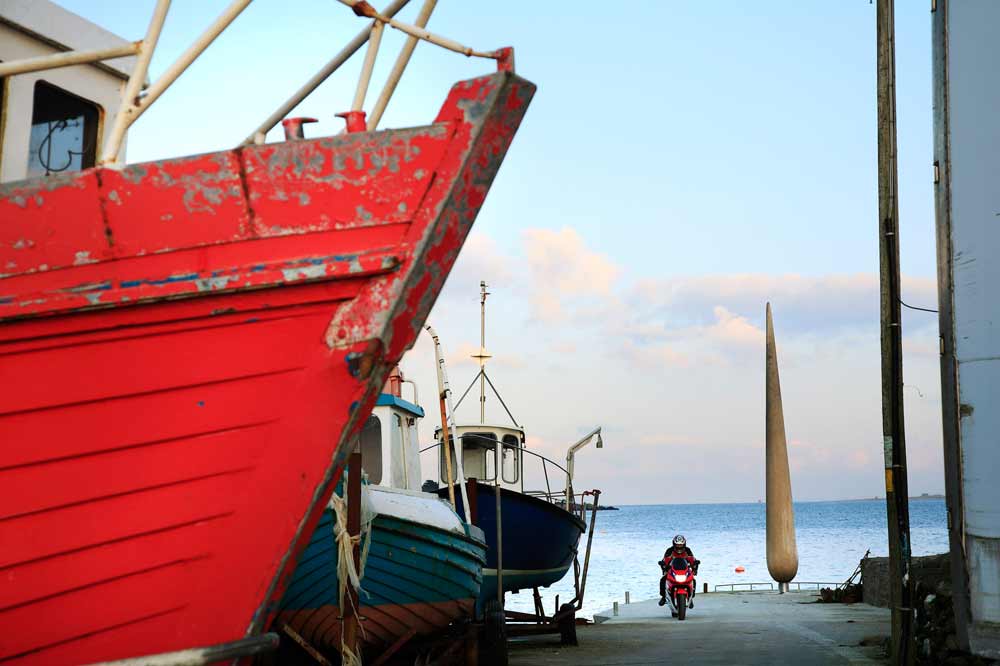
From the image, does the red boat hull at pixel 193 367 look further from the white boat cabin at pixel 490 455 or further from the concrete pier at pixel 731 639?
the white boat cabin at pixel 490 455

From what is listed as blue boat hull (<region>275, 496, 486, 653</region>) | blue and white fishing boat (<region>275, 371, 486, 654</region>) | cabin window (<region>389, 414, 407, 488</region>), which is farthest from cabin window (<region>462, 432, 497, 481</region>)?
blue boat hull (<region>275, 496, 486, 653</region>)

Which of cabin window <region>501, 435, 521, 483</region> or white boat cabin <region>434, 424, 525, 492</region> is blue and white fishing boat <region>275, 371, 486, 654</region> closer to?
white boat cabin <region>434, 424, 525, 492</region>

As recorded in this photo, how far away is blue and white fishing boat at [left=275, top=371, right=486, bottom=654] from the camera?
7398 millimetres

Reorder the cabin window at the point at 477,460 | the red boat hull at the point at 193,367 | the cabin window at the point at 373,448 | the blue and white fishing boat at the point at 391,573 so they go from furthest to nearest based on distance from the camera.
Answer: the cabin window at the point at 477,460
the cabin window at the point at 373,448
the blue and white fishing boat at the point at 391,573
the red boat hull at the point at 193,367

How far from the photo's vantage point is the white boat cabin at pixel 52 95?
14.8ft

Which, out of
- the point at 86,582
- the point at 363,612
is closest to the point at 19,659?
the point at 86,582

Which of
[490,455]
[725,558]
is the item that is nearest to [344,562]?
[490,455]

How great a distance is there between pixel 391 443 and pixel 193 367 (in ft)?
20.5

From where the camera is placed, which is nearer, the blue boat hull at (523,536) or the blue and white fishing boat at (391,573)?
the blue and white fishing boat at (391,573)

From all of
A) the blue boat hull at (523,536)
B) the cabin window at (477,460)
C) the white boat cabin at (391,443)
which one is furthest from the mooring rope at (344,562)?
the cabin window at (477,460)

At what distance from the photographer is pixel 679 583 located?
15617mm

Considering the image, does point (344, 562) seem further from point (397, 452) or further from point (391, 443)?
point (397, 452)

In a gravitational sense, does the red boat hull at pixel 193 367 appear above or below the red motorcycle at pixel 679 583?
above

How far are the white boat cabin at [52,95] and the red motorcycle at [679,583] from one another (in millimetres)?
12369
